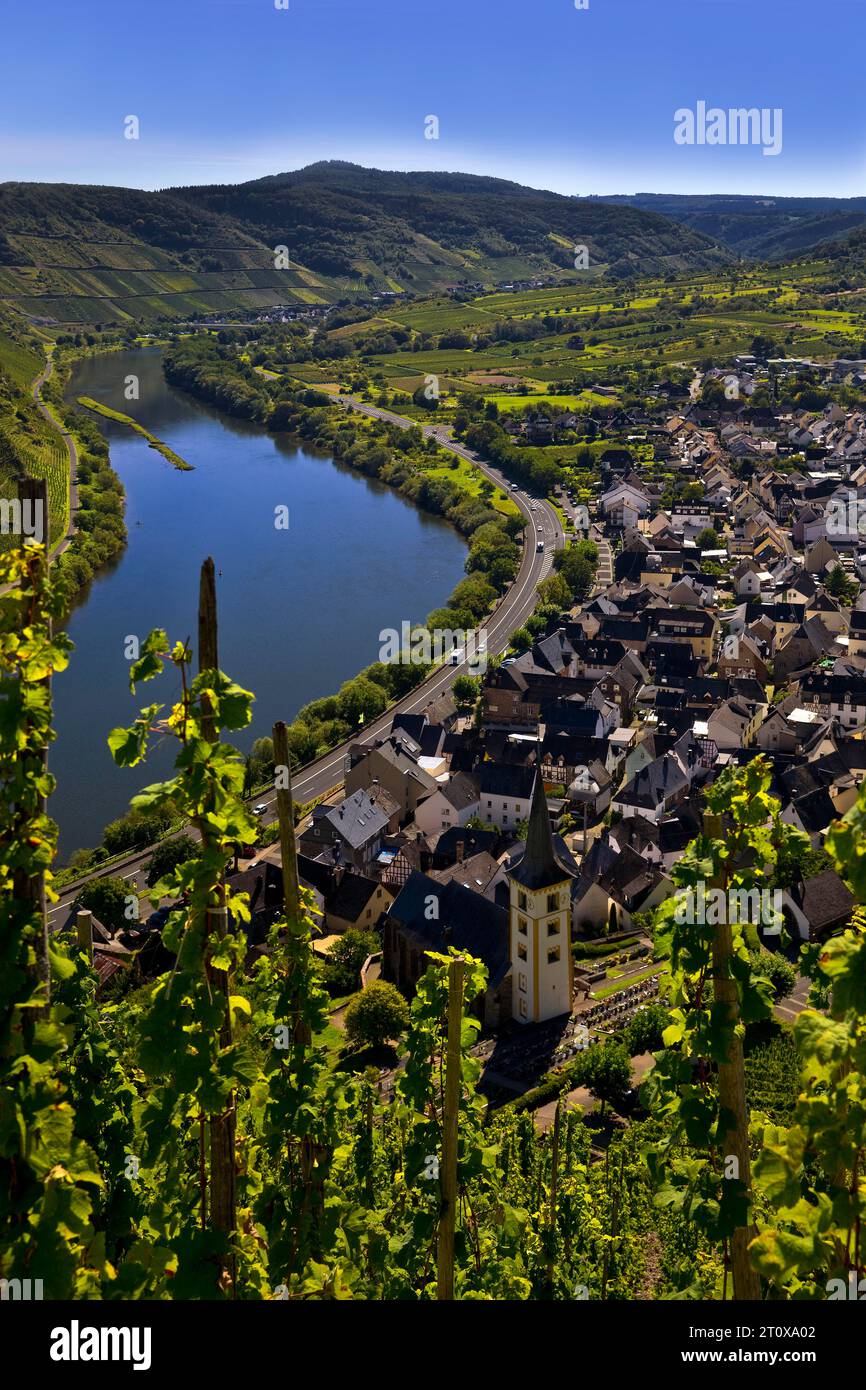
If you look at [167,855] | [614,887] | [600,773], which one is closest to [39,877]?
[167,855]

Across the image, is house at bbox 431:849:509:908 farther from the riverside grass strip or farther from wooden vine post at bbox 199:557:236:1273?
the riverside grass strip

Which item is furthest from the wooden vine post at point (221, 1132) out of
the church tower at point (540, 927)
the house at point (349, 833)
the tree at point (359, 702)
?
the tree at point (359, 702)

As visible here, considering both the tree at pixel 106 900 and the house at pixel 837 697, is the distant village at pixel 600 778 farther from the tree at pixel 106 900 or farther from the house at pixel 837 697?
the tree at pixel 106 900

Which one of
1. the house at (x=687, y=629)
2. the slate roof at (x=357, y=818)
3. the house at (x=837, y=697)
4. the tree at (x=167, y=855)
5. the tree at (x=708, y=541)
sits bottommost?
the tree at (x=167, y=855)

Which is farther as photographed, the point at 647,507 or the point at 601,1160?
the point at 647,507

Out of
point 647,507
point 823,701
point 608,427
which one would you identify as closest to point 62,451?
point 647,507
